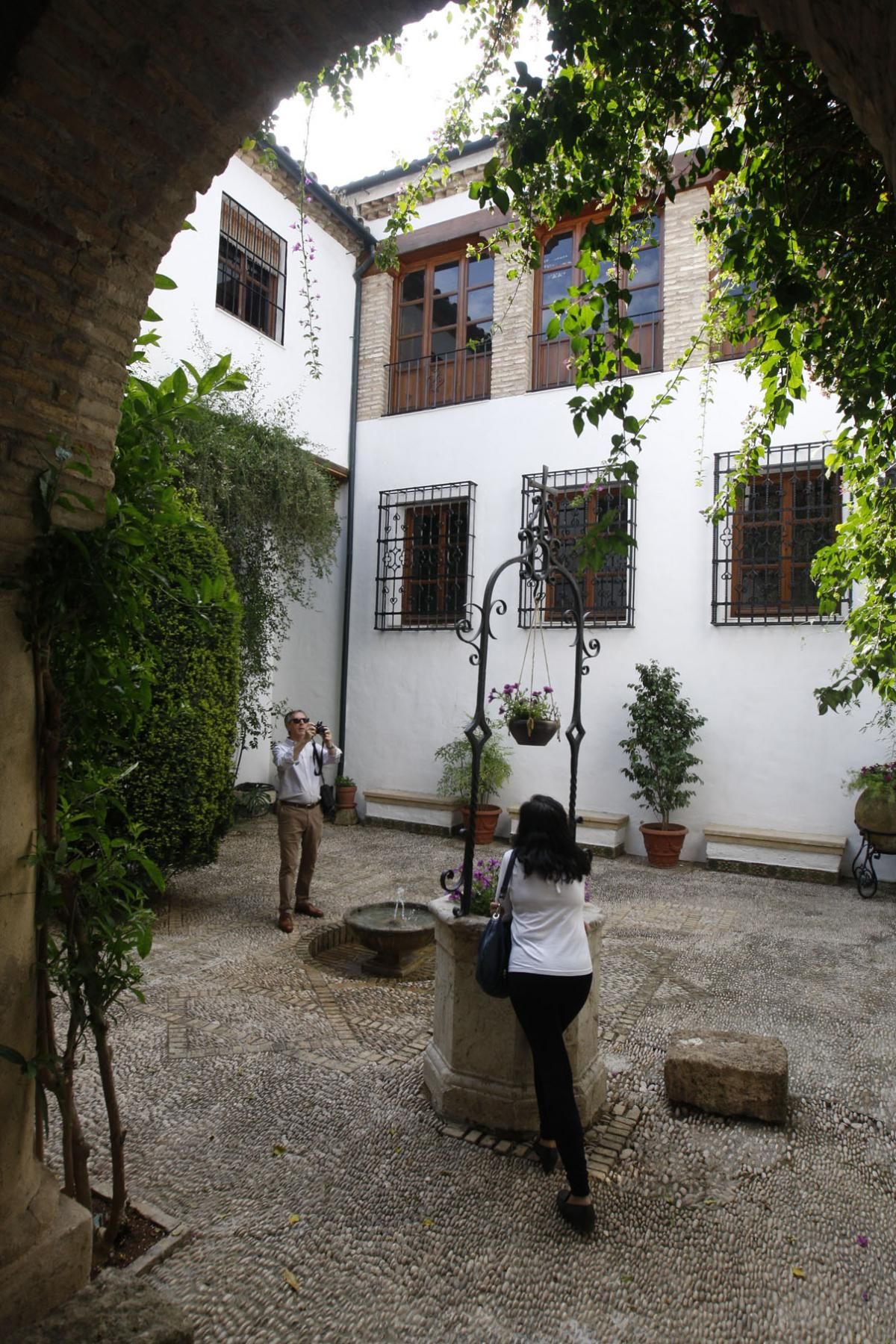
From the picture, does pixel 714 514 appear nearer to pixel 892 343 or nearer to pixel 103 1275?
pixel 892 343

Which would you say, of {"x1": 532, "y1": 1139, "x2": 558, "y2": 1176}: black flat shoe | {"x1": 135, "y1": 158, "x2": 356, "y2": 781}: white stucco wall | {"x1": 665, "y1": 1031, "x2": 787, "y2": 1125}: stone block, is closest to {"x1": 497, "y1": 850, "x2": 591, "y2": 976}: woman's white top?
{"x1": 532, "y1": 1139, "x2": 558, "y2": 1176}: black flat shoe

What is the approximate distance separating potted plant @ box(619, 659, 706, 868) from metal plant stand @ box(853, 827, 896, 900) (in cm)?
173

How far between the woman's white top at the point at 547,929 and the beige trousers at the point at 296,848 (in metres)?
3.45

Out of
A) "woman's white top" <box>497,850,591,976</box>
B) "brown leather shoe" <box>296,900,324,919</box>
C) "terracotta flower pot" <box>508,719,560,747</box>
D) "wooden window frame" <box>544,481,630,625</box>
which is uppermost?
"wooden window frame" <box>544,481,630,625</box>

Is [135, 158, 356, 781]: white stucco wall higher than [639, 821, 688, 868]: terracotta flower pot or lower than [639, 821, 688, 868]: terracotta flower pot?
higher

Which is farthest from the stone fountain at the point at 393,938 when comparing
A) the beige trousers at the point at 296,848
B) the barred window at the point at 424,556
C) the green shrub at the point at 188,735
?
the barred window at the point at 424,556

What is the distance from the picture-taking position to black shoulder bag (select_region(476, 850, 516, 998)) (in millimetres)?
3211

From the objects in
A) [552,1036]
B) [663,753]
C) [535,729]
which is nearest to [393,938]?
[535,729]

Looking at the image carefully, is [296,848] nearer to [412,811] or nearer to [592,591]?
[412,811]

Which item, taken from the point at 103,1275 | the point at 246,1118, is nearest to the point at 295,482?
the point at 246,1118

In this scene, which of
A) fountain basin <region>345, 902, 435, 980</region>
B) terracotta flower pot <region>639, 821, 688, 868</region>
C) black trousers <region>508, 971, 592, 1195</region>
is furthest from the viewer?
terracotta flower pot <region>639, 821, 688, 868</region>

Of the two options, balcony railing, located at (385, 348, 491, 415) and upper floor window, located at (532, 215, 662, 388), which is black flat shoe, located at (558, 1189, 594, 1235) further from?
balcony railing, located at (385, 348, 491, 415)

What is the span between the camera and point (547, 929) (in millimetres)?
3154

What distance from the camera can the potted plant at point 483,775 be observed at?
10047 millimetres
